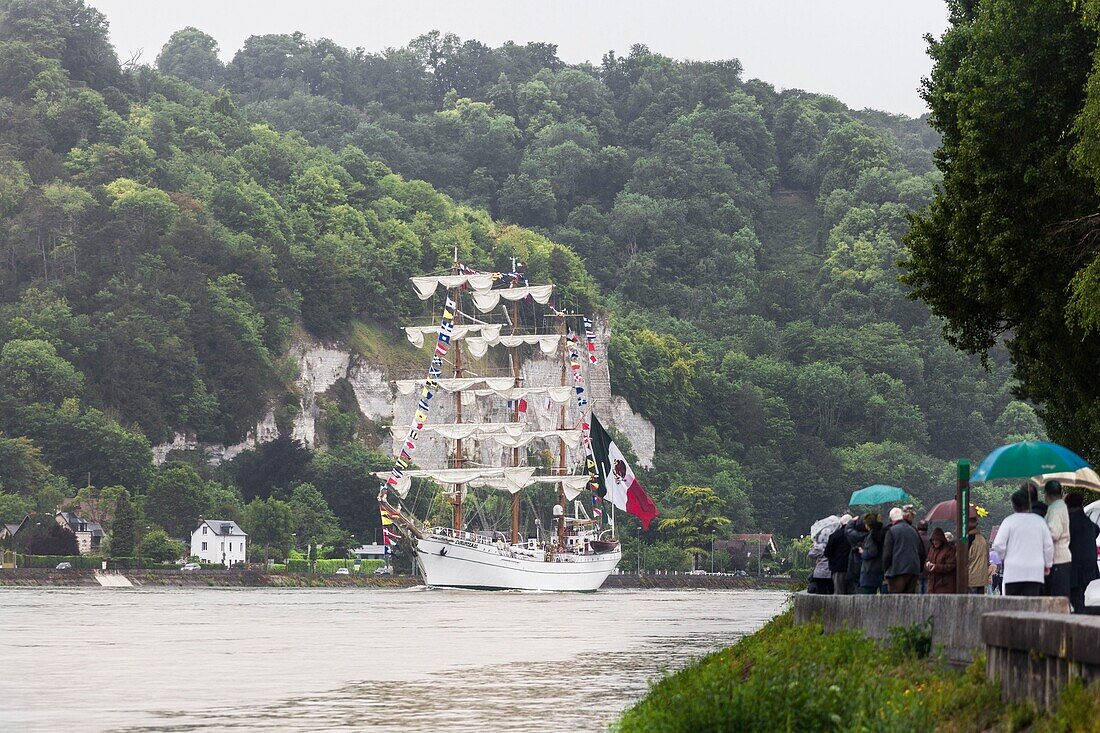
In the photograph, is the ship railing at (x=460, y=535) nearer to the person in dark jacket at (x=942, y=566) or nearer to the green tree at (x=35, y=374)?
the green tree at (x=35, y=374)

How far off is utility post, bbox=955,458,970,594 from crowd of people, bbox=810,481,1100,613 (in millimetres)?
122

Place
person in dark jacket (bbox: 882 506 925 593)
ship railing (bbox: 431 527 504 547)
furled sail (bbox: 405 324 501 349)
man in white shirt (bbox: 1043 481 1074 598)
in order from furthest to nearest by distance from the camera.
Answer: furled sail (bbox: 405 324 501 349)
ship railing (bbox: 431 527 504 547)
person in dark jacket (bbox: 882 506 925 593)
man in white shirt (bbox: 1043 481 1074 598)

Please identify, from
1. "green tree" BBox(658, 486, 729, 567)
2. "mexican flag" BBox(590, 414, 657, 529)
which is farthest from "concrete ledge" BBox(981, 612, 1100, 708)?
"green tree" BBox(658, 486, 729, 567)

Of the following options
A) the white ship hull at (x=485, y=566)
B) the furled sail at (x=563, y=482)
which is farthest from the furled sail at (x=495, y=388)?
the white ship hull at (x=485, y=566)

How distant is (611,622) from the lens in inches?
2645

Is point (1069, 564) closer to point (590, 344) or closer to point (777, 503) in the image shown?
point (590, 344)

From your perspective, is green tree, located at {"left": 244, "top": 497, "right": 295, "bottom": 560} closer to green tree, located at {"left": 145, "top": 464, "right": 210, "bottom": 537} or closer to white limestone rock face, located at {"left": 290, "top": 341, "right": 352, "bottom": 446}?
green tree, located at {"left": 145, "top": 464, "right": 210, "bottom": 537}

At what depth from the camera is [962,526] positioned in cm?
2331

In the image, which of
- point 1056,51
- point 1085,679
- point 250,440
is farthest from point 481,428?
point 1085,679

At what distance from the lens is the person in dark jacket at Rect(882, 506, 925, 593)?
2514cm

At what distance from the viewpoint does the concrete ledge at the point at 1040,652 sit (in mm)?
12703

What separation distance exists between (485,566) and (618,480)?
1228 centimetres

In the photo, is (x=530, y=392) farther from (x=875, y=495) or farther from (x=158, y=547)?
(x=875, y=495)

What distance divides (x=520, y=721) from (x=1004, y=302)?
1370 centimetres
